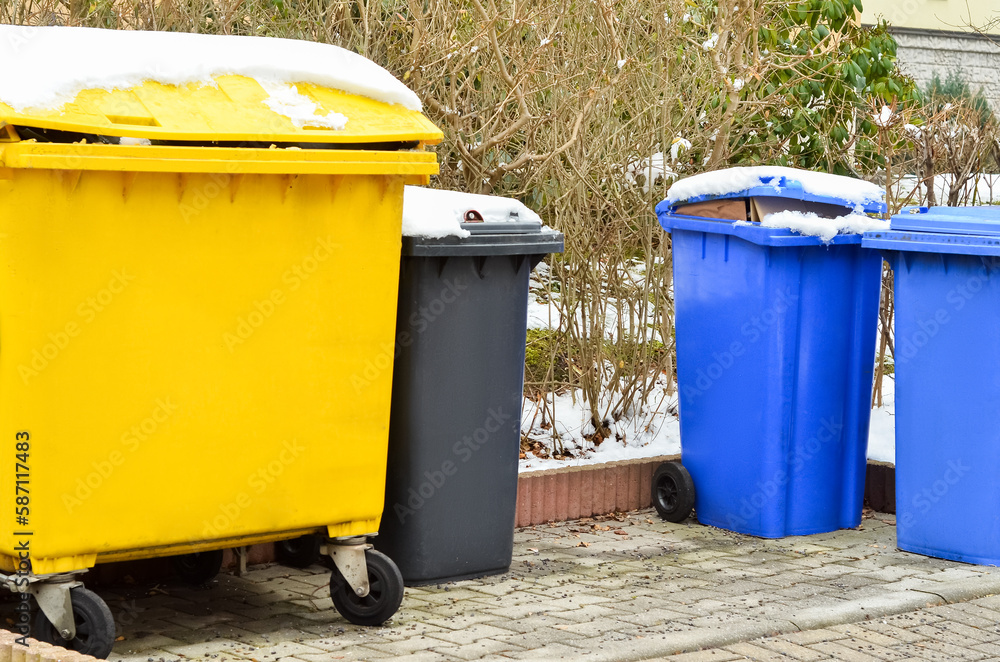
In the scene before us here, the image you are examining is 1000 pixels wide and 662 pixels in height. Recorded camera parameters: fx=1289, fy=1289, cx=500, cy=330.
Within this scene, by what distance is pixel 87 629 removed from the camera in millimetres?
3494

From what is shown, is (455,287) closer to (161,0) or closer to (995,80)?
(161,0)

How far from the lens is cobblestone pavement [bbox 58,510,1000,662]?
3.80m

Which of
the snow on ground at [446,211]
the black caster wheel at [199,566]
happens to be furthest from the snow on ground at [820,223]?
the black caster wheel at [199,566]

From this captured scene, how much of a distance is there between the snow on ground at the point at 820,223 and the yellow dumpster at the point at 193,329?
1657mm

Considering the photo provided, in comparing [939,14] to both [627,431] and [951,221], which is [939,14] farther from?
[951,221]

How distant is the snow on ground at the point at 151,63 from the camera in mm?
3365

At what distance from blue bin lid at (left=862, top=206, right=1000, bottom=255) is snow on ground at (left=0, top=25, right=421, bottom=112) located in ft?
6.53

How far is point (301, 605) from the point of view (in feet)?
14.0

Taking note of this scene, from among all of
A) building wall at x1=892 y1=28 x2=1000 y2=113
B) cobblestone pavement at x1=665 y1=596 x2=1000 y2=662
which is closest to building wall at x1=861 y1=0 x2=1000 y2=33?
building wall at x1=892 y1=28 x2=1000 y2=113

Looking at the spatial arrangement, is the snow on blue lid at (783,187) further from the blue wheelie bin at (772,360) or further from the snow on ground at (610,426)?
the snow on ground at (610,426)

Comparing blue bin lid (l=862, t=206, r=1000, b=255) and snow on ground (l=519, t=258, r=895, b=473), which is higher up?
blue bin lid (l=862, t=206, r=1000, b=255)

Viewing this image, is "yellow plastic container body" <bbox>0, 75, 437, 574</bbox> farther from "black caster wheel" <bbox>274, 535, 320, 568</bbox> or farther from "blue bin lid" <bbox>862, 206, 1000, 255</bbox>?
"blue bin lid" <bbox>862, 206, 1000, 255</bbox>

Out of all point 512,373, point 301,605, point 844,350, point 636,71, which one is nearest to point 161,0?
point 636,71

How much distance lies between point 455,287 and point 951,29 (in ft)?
65.3
